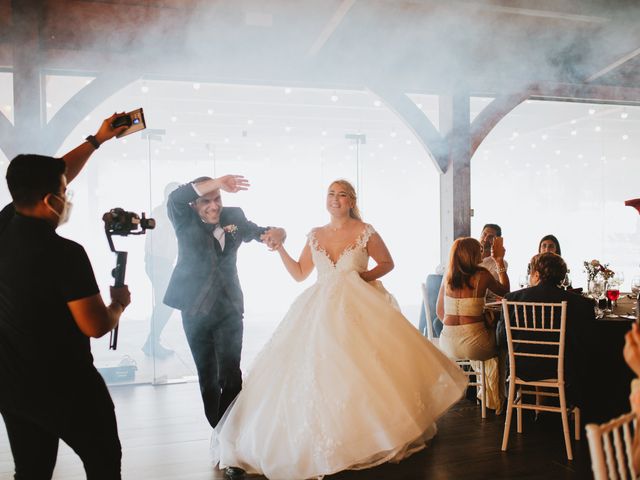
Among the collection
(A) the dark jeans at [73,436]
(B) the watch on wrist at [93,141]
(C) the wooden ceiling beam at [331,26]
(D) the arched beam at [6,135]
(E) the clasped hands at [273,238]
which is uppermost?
(C) the wooden ceiling beam at [331,26]

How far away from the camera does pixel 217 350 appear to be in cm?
281

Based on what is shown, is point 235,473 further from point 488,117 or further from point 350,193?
point 488,117

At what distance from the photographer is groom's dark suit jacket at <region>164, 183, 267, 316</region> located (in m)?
2.76

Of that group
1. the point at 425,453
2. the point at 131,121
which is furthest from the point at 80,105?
the point at 425,453

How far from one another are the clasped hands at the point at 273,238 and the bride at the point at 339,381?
0.05 m

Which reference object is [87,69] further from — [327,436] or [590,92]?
[590,92]

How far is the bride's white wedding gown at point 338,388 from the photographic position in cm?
244

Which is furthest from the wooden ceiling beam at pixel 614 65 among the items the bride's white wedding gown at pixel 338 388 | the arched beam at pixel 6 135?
the arched beam at pixel 6 135

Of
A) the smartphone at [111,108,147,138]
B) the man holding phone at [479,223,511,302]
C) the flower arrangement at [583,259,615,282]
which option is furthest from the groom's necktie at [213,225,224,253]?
the flower arrangement at [583,259,615,282]

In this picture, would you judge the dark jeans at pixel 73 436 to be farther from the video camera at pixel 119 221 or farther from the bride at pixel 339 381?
the bride at pixel 339 381

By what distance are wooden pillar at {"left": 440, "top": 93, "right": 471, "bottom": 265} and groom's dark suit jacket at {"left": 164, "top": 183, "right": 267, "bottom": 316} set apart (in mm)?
2803

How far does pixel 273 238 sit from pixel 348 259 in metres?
0.46

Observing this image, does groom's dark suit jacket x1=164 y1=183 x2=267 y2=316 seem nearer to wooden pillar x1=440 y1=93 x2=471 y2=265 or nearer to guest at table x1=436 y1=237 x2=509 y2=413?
guest at table x1=436 y1=237 x2=509 y2=413

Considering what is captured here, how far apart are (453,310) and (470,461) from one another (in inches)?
41.3
